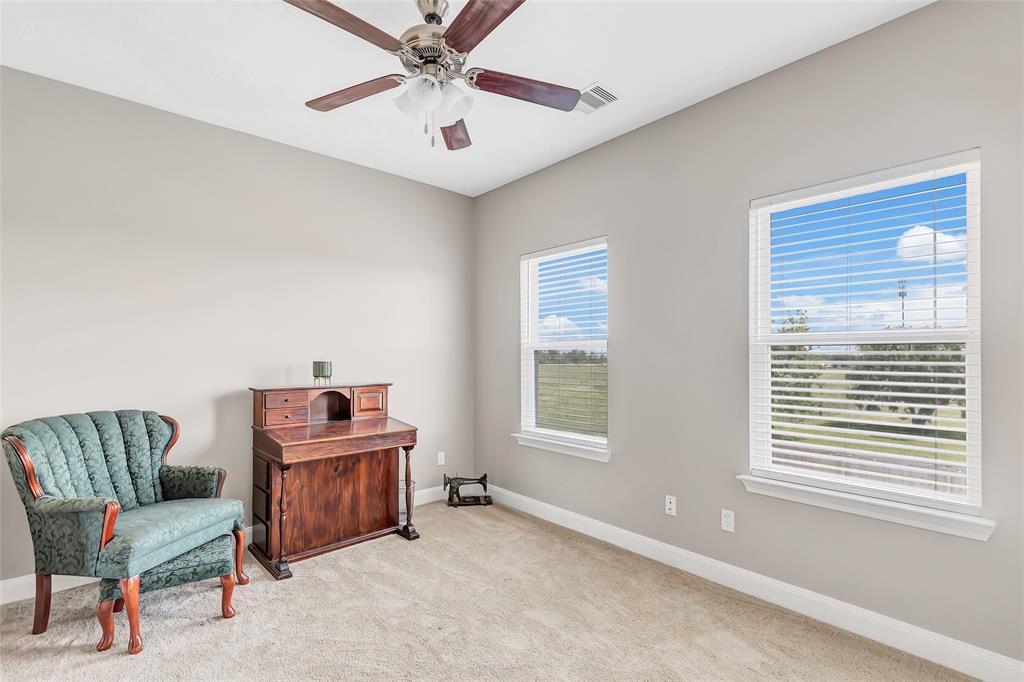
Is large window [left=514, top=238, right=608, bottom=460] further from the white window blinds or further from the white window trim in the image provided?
the white window trim

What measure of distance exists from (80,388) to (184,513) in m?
1.09

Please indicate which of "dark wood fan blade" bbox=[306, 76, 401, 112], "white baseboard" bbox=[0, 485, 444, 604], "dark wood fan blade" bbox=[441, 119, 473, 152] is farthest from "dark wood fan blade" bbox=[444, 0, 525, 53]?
"white baseboard" bbox=[0, 485, 444, 604]

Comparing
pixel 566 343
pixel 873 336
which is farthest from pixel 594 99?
pixel 873 336

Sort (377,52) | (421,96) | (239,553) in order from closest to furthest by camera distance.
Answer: (421,96), (377,52), (239,553)

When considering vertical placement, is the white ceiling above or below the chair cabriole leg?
above

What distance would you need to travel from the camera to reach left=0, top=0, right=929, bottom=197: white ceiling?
7.10 ft

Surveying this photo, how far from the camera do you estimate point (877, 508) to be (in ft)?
7.29

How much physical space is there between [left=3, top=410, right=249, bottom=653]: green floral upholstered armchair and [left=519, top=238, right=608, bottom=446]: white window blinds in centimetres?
227

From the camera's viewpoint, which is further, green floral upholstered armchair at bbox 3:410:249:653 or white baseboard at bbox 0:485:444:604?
white baseboard at bbox 0:485:444:604

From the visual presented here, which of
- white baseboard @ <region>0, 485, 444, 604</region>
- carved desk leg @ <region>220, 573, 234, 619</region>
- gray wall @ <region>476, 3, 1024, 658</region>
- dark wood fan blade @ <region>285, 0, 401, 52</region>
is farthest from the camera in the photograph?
white baseboard @ <region>0, 485, 444, 604</region>

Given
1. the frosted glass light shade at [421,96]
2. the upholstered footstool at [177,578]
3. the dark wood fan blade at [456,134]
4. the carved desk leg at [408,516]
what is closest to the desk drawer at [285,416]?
the carved desk leg at [408,516]

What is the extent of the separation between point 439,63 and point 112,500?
2.35 m

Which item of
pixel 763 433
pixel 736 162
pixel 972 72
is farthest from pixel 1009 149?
pixel 763 433

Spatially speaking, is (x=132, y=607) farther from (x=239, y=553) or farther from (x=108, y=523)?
→ (x=239, y=553)
